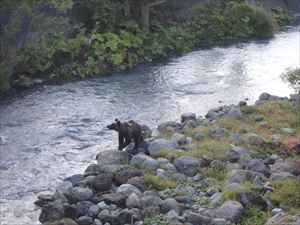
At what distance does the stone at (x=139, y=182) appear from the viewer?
9.75 meters

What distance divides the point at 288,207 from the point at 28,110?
973cm

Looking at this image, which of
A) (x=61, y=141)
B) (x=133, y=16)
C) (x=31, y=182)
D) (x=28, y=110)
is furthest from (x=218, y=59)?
(x=31, y=182)

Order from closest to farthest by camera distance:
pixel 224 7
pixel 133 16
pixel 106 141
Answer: pixel 106 141, pixel 133 16, pixel 224 7

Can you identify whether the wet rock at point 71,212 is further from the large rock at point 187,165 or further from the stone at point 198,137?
the stone at point 198,137

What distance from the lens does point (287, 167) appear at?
1012 cm

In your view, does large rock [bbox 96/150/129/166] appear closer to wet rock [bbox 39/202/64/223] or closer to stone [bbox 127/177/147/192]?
stone [bbox 127/177/147/192]

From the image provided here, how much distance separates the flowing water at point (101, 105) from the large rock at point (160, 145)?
1.31 meters

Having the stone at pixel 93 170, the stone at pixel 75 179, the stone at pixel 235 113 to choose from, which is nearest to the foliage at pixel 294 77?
the stone at pixel 235 113

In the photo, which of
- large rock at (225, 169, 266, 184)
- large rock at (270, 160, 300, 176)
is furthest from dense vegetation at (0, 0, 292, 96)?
Result: large rock at (270, 160, 300, 176)

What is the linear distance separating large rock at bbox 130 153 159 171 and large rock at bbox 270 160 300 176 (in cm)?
218

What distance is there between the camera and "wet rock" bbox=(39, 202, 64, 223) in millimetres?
8859

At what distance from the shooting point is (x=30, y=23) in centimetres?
2053

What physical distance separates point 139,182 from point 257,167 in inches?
86.6

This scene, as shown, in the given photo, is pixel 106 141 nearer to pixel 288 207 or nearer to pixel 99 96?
pixel 99 96
